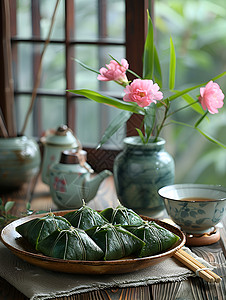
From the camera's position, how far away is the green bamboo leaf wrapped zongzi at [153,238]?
37.0 inches

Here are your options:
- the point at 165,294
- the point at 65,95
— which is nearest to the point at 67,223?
the point at 165,294

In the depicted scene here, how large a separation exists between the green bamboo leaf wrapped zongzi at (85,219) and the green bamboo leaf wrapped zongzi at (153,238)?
0.23 ft

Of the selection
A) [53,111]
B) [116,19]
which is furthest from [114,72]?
[53,111]

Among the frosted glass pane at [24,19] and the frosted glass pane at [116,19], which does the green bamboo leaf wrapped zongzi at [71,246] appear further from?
the frosted glass pane at [24,19]

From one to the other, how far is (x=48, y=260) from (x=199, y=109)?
0.61m

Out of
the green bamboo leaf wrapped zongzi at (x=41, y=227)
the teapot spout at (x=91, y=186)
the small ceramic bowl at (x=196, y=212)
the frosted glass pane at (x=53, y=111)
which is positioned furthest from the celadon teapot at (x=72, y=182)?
the frosted glass pane at (x=53, y=111)

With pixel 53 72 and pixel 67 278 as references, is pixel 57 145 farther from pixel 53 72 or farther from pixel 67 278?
pixel 67 278

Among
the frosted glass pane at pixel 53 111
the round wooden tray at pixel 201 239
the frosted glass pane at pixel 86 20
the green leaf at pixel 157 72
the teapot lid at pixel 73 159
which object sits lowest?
the round wooden tray at pixel 201 239

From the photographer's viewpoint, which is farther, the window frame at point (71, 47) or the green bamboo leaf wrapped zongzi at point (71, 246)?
the window frame at point (71, 47)

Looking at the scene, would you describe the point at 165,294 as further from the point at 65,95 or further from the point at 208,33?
the point at 208,33

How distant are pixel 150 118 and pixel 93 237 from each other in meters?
0.44

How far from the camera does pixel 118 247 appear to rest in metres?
0.92

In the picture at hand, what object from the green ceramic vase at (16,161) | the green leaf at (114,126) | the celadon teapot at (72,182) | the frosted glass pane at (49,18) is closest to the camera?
the green leaf at (114,126)

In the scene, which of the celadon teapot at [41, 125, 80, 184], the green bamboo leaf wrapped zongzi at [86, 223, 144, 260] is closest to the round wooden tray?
the green bamboo leaf wrapped zongzi at [86, 223, 144, 260]
